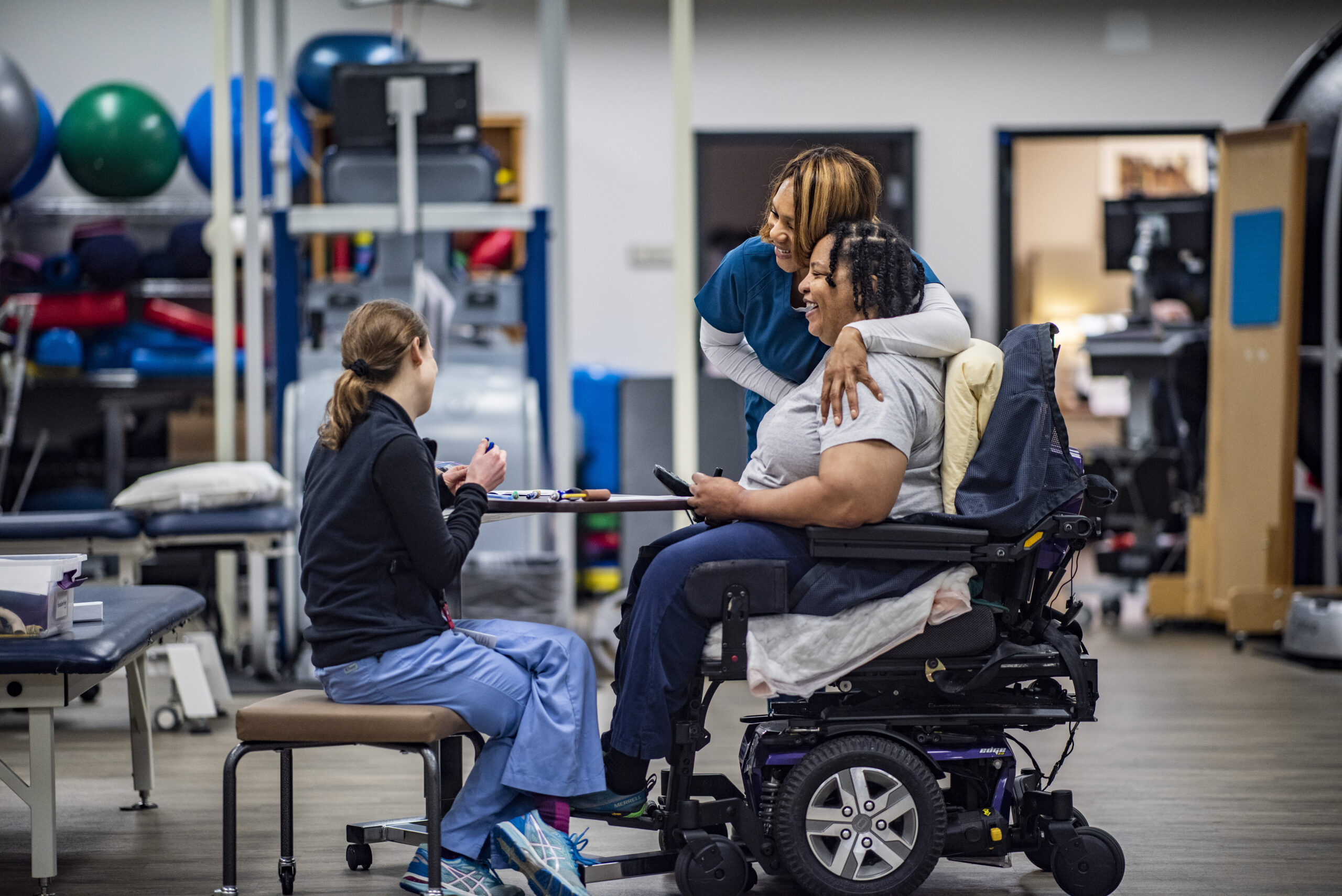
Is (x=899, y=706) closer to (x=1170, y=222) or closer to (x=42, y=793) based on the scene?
(x=42, y=793)

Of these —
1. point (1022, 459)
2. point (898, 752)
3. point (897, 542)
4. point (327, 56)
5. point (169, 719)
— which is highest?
point (327, 56)

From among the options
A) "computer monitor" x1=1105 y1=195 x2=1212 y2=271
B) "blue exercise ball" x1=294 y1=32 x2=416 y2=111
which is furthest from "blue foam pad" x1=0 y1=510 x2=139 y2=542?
"computer monitor" x1=1105 y1=195 x2=1212 y2=271

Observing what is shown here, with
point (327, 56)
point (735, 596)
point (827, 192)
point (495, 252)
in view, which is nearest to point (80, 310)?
point (327, 56)

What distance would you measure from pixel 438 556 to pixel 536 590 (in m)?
2.04

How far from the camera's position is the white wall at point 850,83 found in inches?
294

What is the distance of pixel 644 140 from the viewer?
748cm

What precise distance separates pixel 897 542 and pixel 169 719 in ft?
8.30

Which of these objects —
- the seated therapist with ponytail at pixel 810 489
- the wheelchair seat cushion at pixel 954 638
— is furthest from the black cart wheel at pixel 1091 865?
the seated therapist with ponytail at pixel 810 489

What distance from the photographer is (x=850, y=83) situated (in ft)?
24.8

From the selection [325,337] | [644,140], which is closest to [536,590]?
[325,337]

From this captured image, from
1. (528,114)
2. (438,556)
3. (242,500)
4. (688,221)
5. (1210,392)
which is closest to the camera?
(438,556)

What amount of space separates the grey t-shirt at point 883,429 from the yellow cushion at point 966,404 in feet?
0.08

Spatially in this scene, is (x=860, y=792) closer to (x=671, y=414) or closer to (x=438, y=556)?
(x=438, y=556)

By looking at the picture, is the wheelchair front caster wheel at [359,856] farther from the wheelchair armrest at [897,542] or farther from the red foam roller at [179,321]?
the red foam roller at [179,321]
